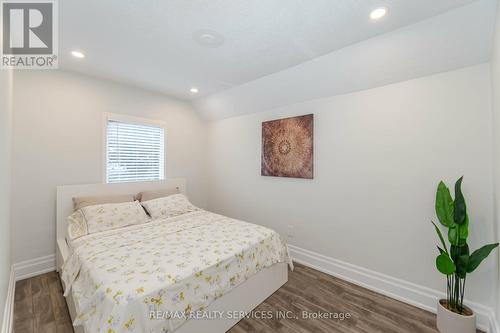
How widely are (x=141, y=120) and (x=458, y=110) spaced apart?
3.92 m

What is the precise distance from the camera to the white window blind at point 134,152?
315 centimetres

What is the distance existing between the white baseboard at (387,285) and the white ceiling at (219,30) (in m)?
2.41

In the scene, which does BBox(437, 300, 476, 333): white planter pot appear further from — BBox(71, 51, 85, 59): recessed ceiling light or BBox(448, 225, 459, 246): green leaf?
BBox(71, 51, 85, 59): recessed ceiling light

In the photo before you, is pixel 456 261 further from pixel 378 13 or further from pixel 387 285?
pixel 378 13

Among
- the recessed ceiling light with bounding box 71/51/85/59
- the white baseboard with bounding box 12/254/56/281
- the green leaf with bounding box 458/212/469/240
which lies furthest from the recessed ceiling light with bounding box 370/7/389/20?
the white baseboard with bounding box 12/254/56/281

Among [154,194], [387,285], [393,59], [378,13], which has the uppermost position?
[378,13]

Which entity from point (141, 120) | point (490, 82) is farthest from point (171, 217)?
point (490, 82)

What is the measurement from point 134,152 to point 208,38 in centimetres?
225

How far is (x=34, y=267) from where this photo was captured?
8.26 ft

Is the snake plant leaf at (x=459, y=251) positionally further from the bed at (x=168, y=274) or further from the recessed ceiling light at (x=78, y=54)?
the recessed ceiling light at (x=78, y=54)

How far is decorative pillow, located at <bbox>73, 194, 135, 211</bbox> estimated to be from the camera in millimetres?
2656

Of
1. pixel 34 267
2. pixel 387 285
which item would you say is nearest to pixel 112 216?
pixel 34 267

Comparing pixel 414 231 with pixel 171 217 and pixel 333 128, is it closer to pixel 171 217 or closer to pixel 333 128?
pixel 333 128

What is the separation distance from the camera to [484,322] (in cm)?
175
